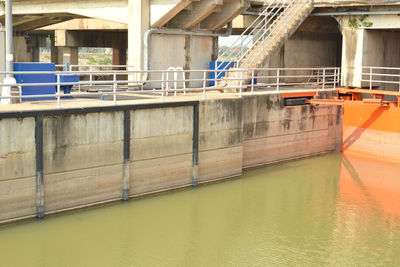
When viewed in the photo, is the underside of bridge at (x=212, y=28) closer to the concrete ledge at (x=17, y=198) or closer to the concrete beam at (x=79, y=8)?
the concrete beam at (x=79, y=8)

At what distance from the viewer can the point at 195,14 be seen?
26.2m

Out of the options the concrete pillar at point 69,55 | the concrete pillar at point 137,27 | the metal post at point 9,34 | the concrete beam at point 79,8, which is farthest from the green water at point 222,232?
the concrete pillar at point 69,55

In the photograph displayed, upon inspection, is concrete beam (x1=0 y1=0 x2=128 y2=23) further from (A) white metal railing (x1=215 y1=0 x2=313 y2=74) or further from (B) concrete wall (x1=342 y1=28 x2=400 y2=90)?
(B) concrete wall (x1=342 y1=28 x2=400 y2=90)

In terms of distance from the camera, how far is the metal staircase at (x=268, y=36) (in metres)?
26.3

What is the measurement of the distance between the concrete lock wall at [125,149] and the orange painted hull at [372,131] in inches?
155

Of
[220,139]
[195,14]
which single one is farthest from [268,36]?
[220,139]

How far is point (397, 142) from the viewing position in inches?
957

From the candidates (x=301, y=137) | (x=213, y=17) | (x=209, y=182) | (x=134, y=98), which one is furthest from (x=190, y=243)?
(x=213, y=17)

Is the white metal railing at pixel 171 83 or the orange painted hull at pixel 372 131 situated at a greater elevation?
the white metal railing at pixel 171 83

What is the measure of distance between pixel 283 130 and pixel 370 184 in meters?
4.31

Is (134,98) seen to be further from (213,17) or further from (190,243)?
(213,17)

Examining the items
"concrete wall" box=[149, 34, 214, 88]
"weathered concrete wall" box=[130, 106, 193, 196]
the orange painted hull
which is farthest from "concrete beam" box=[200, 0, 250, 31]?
"weathered concrete wall" box=[130, 106, 193, 196]

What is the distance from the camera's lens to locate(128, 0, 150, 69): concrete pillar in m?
25.0

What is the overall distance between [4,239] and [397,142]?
53.3ft
